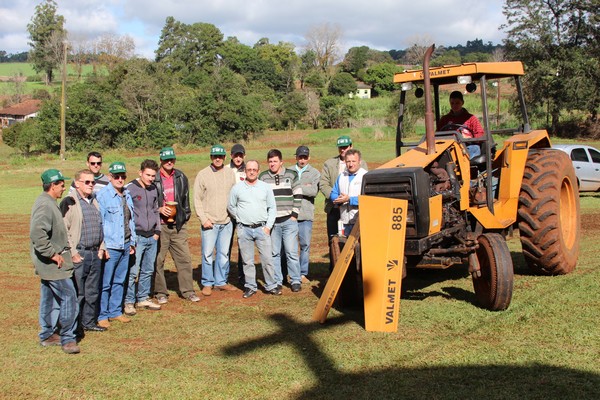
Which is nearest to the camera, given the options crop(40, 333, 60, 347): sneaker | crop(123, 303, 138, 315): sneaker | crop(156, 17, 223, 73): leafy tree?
crop(40, 333, 60, 347): sneaker

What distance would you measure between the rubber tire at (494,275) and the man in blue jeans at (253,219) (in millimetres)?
2982

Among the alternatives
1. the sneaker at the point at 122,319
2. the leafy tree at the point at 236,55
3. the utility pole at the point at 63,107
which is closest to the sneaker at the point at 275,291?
the sneaker at the point at 122,319

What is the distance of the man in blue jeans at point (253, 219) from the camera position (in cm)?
920

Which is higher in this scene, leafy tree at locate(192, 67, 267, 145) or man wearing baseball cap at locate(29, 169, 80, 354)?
leafy tree at locate(192, 67, 267, 145)

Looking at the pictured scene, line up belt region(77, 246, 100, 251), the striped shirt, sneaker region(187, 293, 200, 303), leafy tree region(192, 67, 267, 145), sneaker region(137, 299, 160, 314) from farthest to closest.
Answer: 1. leafy tree region(192, 67, 267, 145)
2. the striped shirt
3. sneaker region(187, 293, 200, 303)
4. sneaker region(137, 299, 160, 314)
5. belt region(77, 246, 100, 251)

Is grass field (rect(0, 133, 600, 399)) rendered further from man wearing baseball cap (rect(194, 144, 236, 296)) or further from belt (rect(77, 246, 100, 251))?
belt (rect(77, 246, 100, 251))

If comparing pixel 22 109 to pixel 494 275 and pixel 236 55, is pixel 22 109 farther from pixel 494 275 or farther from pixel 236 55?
pixel 494 275

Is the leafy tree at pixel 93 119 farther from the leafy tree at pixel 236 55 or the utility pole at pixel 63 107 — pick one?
the leafy tree at pixel 236 55

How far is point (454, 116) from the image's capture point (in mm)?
9109

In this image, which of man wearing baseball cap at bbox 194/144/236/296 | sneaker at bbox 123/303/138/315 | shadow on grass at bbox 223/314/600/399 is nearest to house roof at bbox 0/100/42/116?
man wearing baseball cap at bbox 194/144/236/296

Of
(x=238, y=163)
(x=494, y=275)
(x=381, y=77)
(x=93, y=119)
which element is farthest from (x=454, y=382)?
(x=381, y=77)

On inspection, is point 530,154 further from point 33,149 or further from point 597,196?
point 33,149

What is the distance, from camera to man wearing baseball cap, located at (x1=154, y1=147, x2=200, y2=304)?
9.15m

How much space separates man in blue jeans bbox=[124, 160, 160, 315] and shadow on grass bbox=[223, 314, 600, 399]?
345 centimetres
